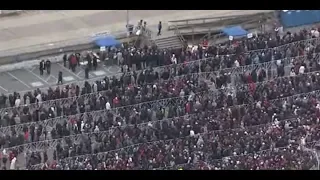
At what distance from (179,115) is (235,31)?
404 inches

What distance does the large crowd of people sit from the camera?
3966 cm

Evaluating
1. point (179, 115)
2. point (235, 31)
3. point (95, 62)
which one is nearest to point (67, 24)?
point (95, 62)

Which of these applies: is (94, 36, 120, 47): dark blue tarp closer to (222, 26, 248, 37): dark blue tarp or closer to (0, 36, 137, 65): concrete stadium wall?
(0, 36, 137, 65): concrete stadium wall

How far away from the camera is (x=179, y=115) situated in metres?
43.0

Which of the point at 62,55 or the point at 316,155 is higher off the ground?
the point at 62,55

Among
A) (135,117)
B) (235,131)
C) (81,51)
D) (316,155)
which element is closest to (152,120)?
(135,117)

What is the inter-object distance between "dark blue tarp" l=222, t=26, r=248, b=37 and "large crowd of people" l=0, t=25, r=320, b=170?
2.42m

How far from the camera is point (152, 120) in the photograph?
42438 millimetres

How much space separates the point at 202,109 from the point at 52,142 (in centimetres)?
663

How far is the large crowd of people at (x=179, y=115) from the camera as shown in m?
39.7

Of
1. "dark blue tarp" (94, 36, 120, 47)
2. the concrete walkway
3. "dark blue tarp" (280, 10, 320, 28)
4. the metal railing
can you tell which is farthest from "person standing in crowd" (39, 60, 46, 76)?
"dark blue tarp" (280, 10, 320, 28)
